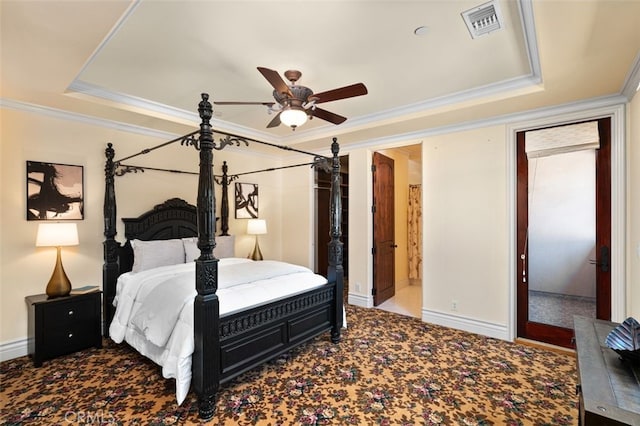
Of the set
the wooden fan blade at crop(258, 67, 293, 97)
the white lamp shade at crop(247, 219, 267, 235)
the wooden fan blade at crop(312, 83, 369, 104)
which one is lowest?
the white lamp shade at crop(247, 219, 267, 235)

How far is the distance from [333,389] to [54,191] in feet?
11.6

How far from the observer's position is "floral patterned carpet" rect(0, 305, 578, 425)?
2164 mm

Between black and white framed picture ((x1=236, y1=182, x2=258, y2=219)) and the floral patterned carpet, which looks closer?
the floral patterned carpet

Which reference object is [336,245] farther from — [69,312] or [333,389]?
[69,312]

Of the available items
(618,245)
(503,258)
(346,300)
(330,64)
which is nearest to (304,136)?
(330,64)

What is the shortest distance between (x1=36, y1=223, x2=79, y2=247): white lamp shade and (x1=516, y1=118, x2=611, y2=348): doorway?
4889mm

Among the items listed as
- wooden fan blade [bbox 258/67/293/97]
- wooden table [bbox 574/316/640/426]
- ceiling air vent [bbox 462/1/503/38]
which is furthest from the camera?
wooden fan blade [bbox 258/67/293/97]

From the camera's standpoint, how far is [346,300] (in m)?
5.13

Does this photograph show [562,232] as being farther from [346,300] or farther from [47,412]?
[47,412]

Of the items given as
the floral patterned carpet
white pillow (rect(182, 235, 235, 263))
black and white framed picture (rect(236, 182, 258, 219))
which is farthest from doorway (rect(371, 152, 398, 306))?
white pillow (rect(182, 235, 235, 263))

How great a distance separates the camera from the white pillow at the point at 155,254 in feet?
11.5

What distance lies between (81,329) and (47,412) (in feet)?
3.35

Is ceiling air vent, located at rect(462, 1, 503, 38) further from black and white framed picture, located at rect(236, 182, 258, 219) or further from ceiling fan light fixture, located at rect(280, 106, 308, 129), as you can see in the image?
black and white framed picture, located at rect(236, 182, 258, 219)

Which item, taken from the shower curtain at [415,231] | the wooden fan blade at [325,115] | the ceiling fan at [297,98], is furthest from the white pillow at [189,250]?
the shower curtain at [415,231]
